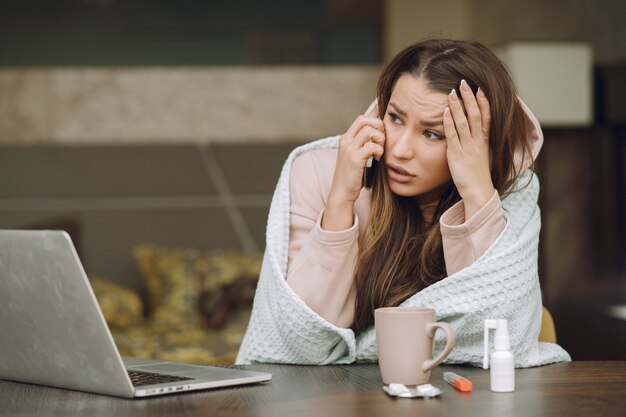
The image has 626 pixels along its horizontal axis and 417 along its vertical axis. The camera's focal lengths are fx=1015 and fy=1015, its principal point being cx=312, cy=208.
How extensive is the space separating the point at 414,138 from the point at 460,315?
13.0 inches

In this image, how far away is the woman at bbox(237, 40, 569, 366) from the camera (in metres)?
1.55

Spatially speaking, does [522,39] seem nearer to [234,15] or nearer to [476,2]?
[476,2]

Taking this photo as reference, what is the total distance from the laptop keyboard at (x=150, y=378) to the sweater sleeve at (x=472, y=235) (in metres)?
0.54

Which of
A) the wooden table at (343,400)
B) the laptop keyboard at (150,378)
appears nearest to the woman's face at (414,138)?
the wooden table at (343,400)

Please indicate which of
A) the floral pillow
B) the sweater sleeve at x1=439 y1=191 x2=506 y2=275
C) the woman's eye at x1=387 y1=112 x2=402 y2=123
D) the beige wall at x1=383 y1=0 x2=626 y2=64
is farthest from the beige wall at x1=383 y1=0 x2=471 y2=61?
the sweater sleeve at x1=439 y1=191 x2=506 y2=275

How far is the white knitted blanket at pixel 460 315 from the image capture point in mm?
1527

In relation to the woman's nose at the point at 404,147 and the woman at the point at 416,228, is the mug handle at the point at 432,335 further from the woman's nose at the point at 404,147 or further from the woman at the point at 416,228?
the woman's nose at the point at 404,147

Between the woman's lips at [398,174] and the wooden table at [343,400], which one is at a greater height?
the woman's lips at [398,174]

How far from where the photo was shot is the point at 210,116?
4.43m

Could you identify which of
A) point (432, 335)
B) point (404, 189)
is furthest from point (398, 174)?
point (432, 335)

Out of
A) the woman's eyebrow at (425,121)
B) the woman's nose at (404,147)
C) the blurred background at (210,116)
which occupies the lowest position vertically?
the blurred background at (210,116)

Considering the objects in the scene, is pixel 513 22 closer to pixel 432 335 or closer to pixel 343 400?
pixel 432 335

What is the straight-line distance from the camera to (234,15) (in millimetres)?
4414

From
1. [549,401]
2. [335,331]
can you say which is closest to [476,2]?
[335,331]
